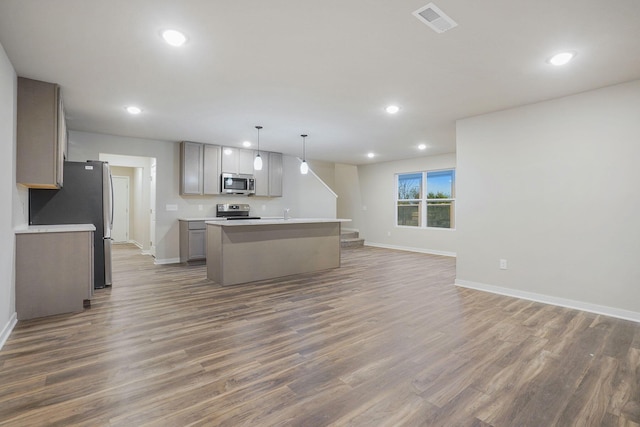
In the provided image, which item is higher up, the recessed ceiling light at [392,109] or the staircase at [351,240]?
the recessed ceiling light at [392,109]

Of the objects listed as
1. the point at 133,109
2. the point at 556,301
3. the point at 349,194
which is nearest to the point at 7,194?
the point at 133,109

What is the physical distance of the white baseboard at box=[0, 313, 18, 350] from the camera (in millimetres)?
2605

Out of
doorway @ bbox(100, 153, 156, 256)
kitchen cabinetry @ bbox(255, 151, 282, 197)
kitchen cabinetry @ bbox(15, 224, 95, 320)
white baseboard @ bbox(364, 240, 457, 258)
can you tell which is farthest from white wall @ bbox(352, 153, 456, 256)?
kitchen cabinetry @ bbox(15, 224, 95, 320)

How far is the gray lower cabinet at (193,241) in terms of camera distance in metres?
6.33

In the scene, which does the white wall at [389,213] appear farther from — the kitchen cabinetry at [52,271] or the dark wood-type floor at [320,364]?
the kitchen cabinetry at [52,271]

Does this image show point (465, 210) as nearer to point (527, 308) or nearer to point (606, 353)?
point (527, 308)

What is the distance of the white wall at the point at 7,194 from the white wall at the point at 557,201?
5.17 meters

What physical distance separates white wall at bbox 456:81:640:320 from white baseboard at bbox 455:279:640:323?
1 cm

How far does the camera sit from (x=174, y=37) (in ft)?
8.27

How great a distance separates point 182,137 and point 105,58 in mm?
3315

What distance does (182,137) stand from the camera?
6.15 m

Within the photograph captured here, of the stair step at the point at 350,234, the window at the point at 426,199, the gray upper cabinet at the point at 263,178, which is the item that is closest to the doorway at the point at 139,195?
the gray upper cabinet at the point at 263,178

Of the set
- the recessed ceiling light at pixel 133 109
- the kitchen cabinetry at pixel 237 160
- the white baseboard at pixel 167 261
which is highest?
the recessed ceiling light at pixel 133 109

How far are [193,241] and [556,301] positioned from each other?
19.6 feet
